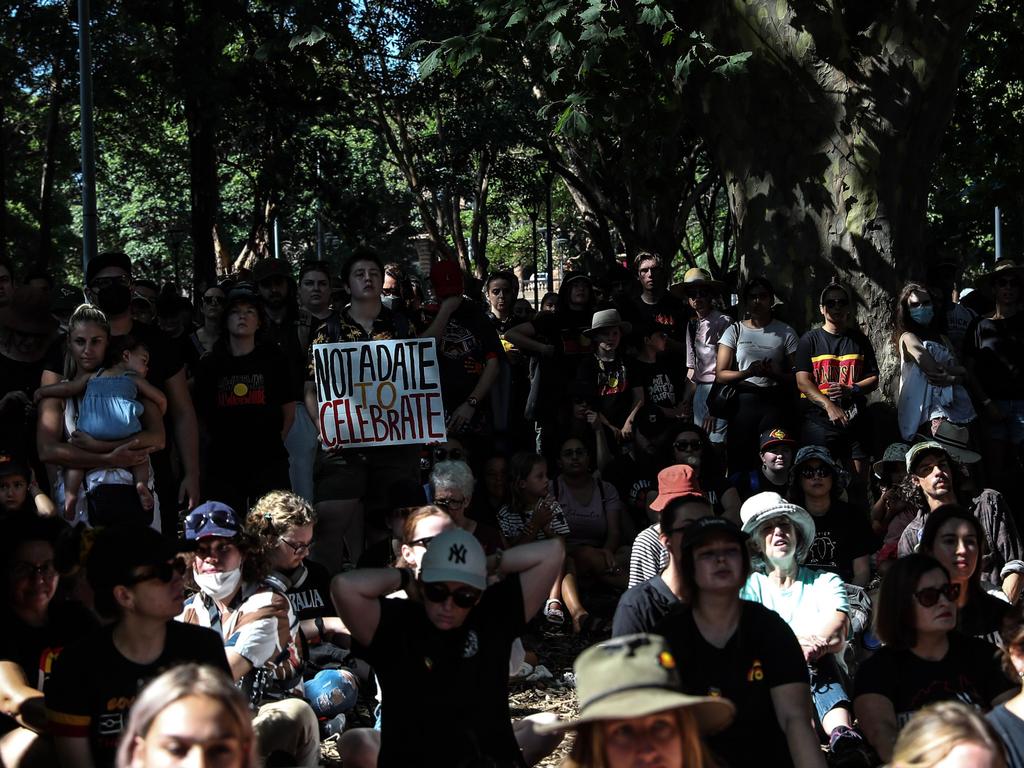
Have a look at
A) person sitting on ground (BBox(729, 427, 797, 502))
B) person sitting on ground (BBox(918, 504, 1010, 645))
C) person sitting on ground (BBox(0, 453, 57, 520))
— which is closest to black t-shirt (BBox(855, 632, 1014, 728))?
person sitting on ground (BBox(918, 504, 1010, 645))

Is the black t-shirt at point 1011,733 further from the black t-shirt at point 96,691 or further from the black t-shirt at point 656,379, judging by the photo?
the black t-shirt at point 656,379

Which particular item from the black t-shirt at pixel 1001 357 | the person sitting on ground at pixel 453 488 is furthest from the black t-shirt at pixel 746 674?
the black t-shirt at pixel 1001 357

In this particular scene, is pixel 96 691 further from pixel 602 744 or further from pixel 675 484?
pixel 675 484

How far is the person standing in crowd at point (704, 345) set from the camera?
10.3 m

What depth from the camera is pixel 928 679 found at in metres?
5.24

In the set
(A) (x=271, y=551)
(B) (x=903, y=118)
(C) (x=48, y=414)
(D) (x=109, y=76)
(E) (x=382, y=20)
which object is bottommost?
(A) (x=271, y=551)

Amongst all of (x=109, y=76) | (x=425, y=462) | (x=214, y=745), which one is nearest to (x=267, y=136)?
(x=109, y=76)

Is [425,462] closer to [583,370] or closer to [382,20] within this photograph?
[583,370]

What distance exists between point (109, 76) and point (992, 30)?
38.0ft

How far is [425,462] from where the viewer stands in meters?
10.7

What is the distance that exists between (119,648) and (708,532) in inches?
80.5

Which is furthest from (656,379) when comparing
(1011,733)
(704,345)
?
(1011,733)

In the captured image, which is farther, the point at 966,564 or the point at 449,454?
the point at 449,454

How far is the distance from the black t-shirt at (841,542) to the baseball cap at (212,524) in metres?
3.07
